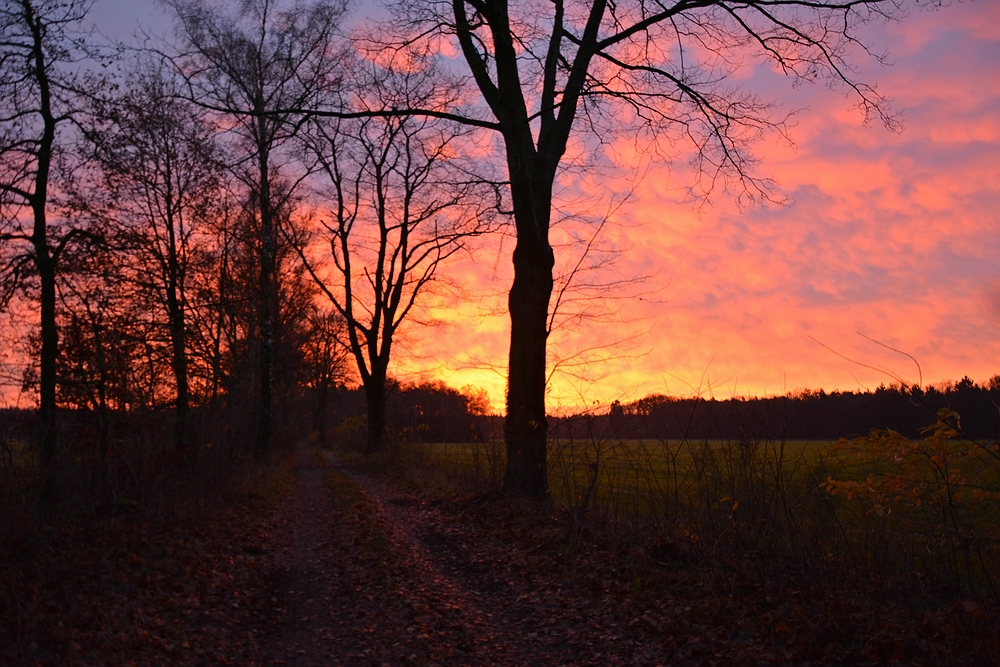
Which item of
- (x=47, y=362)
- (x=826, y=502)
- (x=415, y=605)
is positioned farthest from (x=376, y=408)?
(x=826, y=502)

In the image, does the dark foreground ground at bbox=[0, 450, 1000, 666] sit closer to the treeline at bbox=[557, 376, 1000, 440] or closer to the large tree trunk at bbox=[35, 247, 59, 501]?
the treeline at bbox=[557, 376, 1000, 440]

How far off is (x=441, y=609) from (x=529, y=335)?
5.17 m

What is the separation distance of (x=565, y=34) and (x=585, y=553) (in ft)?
29.1

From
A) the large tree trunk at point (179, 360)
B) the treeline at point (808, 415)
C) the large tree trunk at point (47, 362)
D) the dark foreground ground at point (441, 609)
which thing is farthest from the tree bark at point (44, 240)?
the treeline at point (808, 415)

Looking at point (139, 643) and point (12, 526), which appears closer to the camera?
point (139, 643)

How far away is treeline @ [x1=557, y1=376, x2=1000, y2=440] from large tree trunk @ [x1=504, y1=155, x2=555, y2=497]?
3.91ft

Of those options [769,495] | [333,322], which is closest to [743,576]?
[769,495]

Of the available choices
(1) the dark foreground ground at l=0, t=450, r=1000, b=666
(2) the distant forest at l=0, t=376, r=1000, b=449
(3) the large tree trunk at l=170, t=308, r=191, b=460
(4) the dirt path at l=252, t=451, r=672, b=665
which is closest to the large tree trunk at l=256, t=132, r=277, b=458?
(3) the large tree trunk at l=170, t=308, r=191, b=460

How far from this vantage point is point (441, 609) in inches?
276

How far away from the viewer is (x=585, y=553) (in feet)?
26.3

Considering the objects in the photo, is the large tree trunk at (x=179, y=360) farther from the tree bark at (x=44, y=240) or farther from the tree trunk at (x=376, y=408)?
the tree trunk at (x=376, y=408)

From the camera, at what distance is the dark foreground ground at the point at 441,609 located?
5133 millimetres

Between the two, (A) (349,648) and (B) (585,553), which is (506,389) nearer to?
(B) (585,553)

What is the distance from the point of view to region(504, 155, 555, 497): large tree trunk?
11242 mm
